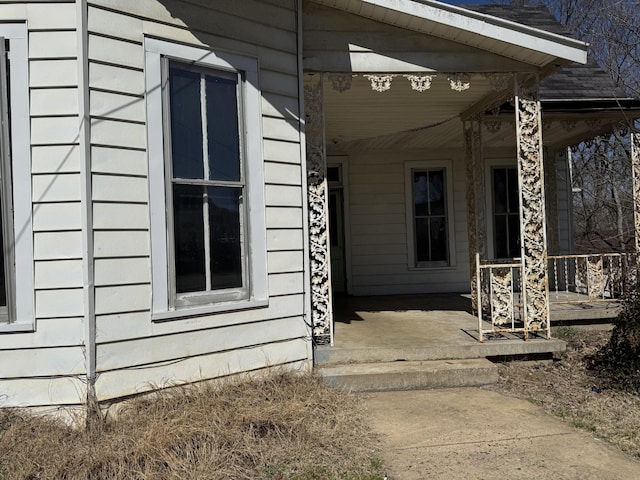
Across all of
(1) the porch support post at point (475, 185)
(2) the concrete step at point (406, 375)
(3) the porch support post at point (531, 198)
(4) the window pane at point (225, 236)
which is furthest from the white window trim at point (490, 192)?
(4) the window pane at point (225, 236)

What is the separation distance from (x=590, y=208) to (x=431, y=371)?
20682mm

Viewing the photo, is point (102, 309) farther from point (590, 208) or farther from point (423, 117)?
point (590, 208)

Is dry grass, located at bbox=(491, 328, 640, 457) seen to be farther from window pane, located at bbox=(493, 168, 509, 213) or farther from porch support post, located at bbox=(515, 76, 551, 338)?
window pane, located at bbox=(493, 168, 509, 213)

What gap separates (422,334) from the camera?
6438 mm

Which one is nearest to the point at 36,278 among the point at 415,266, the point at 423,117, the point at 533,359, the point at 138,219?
the point at 138,219

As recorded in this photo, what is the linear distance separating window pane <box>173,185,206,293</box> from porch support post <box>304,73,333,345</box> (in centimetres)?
127

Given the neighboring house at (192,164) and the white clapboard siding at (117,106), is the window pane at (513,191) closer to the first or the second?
the neighboring house at (192,164)

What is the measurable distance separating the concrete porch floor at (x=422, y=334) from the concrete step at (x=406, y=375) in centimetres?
15

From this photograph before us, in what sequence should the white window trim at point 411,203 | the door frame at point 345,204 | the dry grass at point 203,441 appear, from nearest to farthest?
the dry grass at point 203,441, the door frame at point 345,204, the white window trim at point 411,203

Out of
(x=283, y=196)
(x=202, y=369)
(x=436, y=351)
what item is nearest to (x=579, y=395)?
(x=436, y=351)

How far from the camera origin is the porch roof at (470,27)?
530cm

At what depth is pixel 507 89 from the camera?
6.30m

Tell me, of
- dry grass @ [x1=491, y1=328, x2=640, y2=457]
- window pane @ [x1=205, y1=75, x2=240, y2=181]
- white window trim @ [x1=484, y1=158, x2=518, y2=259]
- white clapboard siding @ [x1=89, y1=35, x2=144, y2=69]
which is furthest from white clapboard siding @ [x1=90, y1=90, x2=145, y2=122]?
white window trim @ [x1=484, y1=158, x2=518, y2=259]

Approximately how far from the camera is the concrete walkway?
138 inches
